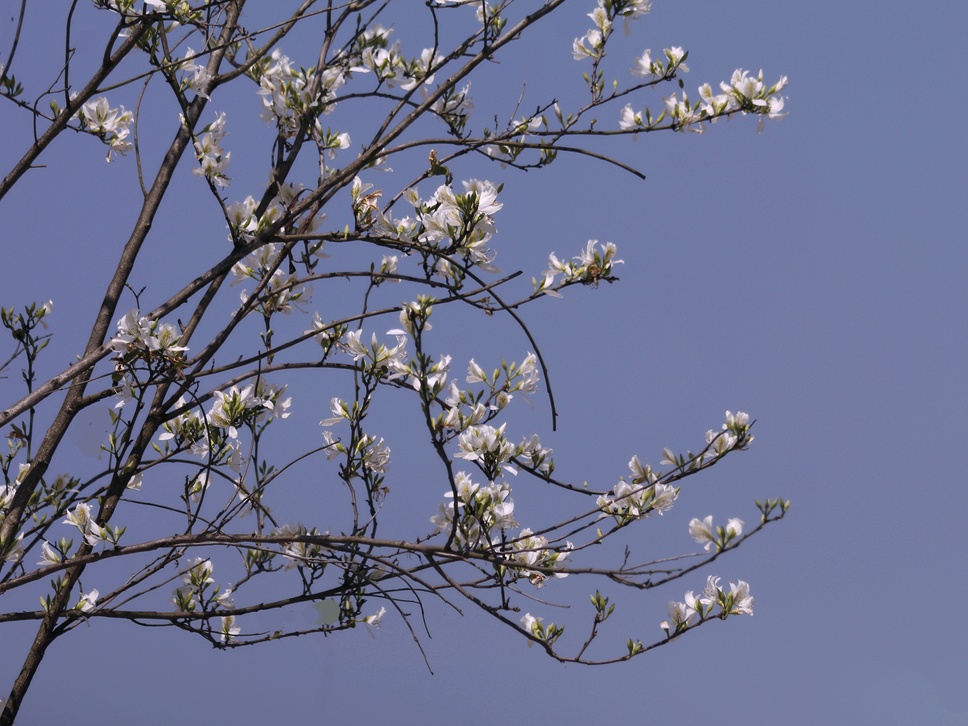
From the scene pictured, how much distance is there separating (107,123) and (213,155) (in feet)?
1.90

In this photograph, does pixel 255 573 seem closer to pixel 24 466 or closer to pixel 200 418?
pixel 200 418

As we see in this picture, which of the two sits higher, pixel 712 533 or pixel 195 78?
pixel 195 78

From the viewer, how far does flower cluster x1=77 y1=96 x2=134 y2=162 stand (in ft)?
8.68

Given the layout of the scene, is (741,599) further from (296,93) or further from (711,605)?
(296,93)

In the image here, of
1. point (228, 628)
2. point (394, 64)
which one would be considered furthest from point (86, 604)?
point (394, 64)

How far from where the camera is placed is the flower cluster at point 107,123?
104 inches

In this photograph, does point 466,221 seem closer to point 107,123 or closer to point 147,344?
point 147,344

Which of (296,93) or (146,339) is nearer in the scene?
(146,339)

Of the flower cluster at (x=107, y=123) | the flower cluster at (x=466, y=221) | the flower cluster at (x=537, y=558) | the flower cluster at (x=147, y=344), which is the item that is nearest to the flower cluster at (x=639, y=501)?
the flower cluster at (x=537, y=558)

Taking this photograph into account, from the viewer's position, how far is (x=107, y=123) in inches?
105

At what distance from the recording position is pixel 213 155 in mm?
2330

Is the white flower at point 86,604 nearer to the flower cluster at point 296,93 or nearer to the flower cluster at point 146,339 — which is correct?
the flower cluster at point 146,339

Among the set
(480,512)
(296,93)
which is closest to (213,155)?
(296,93)

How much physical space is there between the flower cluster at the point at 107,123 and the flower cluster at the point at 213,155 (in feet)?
1.48
